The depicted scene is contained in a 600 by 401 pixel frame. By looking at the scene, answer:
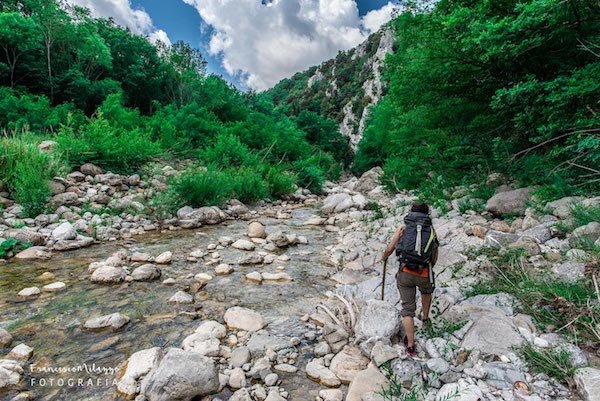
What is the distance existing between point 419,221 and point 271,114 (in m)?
32.3

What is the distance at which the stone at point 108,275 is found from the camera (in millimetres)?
4535

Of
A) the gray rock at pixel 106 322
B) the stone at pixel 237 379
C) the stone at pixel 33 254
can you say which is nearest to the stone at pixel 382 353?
the stone at pixel 237 379

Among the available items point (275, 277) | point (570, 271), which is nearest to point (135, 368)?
point (275, 277)

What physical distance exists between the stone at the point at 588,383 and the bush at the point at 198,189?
828 centimetres

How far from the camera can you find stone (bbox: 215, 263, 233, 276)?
5.14 m

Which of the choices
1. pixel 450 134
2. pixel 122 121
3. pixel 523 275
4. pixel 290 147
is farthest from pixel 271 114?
pixel 523 275

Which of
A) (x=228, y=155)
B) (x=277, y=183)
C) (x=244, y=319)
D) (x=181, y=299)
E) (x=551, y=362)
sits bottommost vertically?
(x=551, y=362)

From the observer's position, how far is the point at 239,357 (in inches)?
116

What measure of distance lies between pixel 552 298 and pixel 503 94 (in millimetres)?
4205

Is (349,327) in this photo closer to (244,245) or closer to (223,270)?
(223,270)

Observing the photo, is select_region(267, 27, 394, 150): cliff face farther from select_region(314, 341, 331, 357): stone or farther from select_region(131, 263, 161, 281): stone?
select_region(314, 341, 331, 357): stone

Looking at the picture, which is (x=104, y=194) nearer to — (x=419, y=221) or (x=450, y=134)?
(x=419, y=221)

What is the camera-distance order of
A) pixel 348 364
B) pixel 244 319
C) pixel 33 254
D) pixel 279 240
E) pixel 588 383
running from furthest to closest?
1. pixel 279 240
2. pixel 33 254
3. pixel 244 319
4. pixel 348 364
5. pixel 588 383

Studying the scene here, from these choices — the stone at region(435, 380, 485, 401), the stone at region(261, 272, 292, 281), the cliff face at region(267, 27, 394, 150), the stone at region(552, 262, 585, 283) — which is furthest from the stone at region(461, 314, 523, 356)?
the cliff face at region(267, 27, 394, 150)
